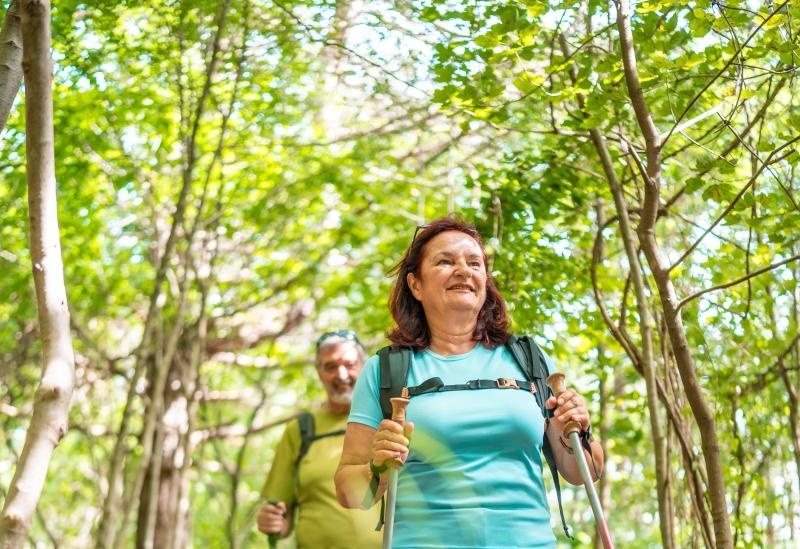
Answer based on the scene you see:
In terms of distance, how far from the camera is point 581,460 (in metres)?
2.72

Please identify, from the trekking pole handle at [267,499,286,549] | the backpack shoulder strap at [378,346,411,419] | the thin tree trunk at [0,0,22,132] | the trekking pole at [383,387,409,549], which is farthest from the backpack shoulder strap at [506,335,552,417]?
the trekking pole handle at [267,499,286,549]

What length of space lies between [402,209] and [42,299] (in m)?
7.05

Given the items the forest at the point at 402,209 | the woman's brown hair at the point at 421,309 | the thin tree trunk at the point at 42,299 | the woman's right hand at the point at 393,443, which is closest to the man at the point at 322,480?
the forest at the point at 402,209

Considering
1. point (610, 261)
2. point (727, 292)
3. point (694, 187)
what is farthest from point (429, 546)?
point (610, 261)

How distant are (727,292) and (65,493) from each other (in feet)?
42.3

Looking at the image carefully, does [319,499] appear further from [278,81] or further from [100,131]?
[100,131]

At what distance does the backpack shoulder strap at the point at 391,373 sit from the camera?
2.84 metres

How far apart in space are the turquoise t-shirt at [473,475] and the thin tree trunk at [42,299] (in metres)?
0.93

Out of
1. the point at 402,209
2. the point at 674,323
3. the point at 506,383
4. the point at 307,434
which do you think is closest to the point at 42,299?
the point at 506,383

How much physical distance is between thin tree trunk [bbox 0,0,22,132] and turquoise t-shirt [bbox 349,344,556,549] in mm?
1647

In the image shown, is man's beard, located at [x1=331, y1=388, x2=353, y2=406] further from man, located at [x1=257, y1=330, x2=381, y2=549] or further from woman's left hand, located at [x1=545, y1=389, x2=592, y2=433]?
woman's left hand, located at [x1=545, y1=389, x2=592, y2=433]

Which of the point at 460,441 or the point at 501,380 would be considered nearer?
the point at 460,441

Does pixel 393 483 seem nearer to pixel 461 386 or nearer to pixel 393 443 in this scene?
pixel 393 443

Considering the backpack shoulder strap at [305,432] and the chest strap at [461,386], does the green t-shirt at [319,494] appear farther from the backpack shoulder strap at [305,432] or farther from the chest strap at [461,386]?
the chest strap at [461,386]
